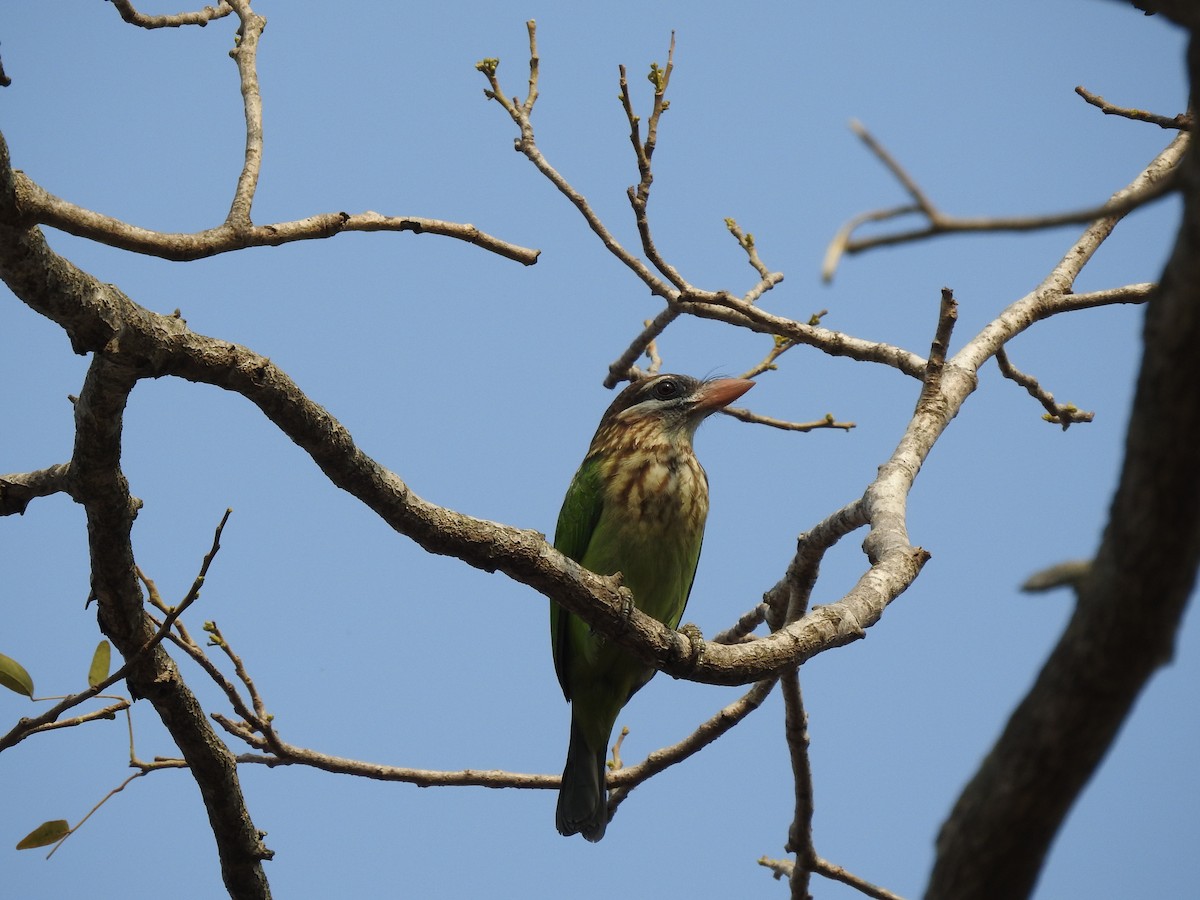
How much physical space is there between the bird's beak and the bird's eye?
4.2 inches

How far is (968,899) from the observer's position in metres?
1.57

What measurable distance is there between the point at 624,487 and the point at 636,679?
3.06 feet

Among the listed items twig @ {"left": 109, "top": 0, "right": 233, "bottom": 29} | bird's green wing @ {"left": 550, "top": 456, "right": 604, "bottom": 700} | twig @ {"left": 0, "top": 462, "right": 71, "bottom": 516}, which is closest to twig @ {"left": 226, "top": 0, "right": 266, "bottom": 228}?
twig @ {"left": 109, "top": 0, "right": 233, "bottom": 29}

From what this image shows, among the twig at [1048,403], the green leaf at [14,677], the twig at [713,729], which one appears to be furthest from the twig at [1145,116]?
the green leaf at [14,677]

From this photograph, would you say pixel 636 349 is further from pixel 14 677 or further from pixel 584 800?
pixel 14 677

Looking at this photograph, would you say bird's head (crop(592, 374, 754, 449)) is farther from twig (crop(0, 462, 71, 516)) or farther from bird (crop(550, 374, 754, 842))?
twig (crop(0, 462, 71, 516))

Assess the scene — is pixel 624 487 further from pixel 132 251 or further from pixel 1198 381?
pixel 1198 381

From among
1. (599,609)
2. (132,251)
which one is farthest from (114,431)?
(599,609)

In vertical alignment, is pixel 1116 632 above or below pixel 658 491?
below

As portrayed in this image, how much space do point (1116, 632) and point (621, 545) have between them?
11.7 feet

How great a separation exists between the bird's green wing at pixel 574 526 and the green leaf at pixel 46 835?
7.69 feet

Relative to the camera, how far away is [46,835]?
10.7 feet

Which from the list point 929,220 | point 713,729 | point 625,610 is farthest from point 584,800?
point 929,220

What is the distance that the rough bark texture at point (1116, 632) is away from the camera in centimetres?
130
